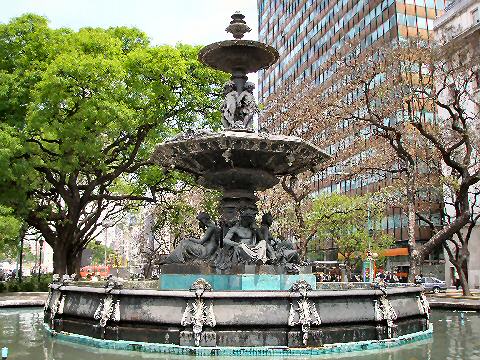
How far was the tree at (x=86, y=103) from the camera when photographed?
23.2m

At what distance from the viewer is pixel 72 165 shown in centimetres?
2444

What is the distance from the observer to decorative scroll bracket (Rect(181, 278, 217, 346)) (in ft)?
30.1

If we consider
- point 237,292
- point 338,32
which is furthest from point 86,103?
point 338,32

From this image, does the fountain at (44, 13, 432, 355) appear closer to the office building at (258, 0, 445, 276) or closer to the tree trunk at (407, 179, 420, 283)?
the tree trunk at (407, 179, 420, 283)

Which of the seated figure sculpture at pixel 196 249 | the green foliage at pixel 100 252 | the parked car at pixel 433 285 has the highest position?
the green foliage at pixel 100 252

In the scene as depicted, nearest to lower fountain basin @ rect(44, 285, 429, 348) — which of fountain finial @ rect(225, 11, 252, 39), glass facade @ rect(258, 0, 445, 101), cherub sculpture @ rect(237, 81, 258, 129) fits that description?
cherub sculpture @ rect(237, 81, 258, 129)

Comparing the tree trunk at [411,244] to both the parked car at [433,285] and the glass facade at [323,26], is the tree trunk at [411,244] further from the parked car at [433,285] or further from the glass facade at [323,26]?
the glass facade at [323,26]

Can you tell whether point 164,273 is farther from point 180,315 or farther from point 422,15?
point 422,15

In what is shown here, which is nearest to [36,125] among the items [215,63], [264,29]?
[215,63]

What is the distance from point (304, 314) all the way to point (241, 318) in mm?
1105

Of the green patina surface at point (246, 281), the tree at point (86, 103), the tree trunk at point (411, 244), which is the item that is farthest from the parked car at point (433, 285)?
the green patina surface at point (246, 281)

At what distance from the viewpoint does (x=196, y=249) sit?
506 inches

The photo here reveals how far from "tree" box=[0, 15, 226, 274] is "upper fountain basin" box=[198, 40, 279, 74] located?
9.57 m

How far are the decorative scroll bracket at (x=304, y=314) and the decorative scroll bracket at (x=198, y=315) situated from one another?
54.4 inches
